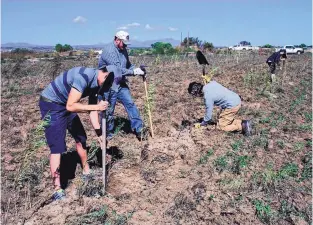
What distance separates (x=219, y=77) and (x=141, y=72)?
6392 millimetres

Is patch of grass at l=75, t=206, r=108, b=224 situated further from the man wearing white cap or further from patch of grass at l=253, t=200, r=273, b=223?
the man wearing white cap

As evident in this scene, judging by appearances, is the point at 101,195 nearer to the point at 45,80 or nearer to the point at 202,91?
the point at 202,91

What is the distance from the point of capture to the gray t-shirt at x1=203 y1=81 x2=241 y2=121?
5.25 meters

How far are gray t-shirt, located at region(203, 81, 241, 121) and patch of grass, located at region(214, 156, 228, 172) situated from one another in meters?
0.88

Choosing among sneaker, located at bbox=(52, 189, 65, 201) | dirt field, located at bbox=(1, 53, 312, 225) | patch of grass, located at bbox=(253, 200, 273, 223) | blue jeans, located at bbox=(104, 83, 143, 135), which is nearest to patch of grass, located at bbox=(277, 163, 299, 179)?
dirt field, located at bbox=(1, 53, 312, 225)

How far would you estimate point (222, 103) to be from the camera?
5551mm

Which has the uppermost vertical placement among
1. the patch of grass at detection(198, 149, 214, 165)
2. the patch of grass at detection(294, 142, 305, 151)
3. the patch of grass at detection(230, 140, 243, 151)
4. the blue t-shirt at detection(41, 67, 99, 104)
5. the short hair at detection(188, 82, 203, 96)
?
the blue t-shirt at detection(41, 67, 99, 104)

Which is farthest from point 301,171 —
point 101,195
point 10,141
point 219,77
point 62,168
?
point 219,77

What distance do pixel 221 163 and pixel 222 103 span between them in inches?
54.4

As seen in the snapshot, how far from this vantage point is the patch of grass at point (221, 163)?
4355mm

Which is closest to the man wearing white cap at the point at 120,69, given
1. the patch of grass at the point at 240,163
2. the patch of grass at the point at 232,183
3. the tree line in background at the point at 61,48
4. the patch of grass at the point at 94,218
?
the patch of grass at the point at 240,163

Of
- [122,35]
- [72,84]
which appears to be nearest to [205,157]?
[122,35]

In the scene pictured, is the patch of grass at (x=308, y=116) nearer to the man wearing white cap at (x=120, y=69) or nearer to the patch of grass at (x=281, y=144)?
the patch of grass at (x=281, y=144)

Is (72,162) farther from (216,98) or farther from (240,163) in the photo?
(216,98)
